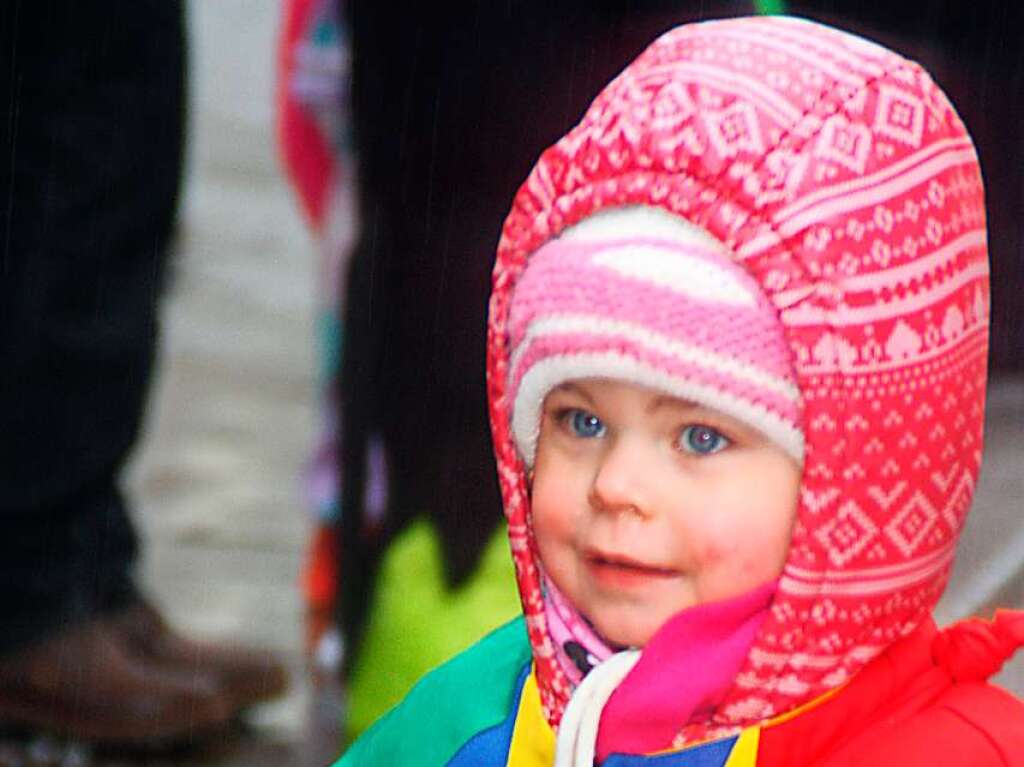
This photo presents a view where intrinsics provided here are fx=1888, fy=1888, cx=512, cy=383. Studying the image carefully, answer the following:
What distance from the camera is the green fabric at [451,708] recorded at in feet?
5.56

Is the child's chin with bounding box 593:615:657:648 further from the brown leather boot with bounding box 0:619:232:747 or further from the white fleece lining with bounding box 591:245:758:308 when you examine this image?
the brown leather boot with bounding box 0:619:232:747

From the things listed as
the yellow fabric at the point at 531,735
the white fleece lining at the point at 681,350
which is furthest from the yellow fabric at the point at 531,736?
the white fleece lining at the point at 681,350

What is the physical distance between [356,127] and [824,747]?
1.08m

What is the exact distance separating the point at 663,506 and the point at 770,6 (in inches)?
23.5

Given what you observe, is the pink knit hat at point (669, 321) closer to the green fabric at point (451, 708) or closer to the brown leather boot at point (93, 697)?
the green fabric at point (451, 708)

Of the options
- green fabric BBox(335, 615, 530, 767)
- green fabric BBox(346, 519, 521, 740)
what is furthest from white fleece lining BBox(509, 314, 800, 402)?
green fabric BBox(346, 519, 521, 740)

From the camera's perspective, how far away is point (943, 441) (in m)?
1.48

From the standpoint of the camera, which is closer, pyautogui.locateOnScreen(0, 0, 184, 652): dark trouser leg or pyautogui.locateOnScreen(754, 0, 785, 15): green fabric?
pyautogui.locateOnScreen(754, 0, 785, 15): green fabric

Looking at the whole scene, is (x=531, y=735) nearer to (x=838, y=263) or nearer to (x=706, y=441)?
(x=706, y=441)

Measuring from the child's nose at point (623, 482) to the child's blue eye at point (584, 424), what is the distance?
0.04m

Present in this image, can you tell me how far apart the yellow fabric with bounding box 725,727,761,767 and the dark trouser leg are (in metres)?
1.36

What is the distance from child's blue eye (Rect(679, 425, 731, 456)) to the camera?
1.48 meters

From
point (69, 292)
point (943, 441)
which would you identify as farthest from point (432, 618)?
point (943, 441)

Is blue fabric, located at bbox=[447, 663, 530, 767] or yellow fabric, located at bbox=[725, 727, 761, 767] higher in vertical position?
yellow fabric, located at bbox=[725, 727, 761, 767]
